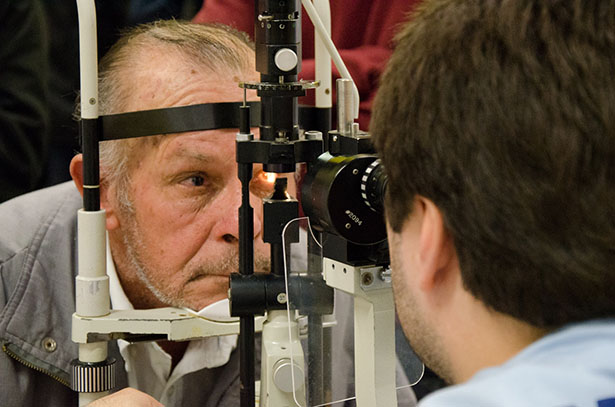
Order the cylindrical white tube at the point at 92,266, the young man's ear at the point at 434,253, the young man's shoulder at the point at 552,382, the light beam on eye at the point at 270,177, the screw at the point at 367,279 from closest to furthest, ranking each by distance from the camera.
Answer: the young man's shoulder at the point at 552,382, the young man's ear at the point at 434,253, the screw at the point at 367,279, the light beam on eye at the point at 270,177, the cylindrical white tube at the point at 92,266

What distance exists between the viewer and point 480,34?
751mm

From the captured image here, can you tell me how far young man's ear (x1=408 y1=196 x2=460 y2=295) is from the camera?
2.65ft

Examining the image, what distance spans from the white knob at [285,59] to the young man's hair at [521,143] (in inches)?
12.8

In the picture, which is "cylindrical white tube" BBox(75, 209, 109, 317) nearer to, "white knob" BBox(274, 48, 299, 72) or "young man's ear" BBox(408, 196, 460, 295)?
"white knob" BBox(274, 48, 299, 72)

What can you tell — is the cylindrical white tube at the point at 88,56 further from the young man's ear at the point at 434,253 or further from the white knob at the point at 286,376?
the young man's ear at the point at 434,253

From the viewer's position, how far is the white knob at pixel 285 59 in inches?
44.0

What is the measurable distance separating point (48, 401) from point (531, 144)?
122 cm

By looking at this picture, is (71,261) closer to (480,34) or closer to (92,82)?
(92,82)

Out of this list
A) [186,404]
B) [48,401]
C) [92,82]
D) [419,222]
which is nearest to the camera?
[419,222]

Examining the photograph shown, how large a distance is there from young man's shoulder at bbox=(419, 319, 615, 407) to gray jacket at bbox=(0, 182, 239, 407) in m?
1.10

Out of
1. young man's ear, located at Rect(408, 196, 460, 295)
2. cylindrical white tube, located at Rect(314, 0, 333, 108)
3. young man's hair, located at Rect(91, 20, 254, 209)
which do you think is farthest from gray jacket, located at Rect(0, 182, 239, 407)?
young man's ear, located at Rect(408, 196, 460, 295)

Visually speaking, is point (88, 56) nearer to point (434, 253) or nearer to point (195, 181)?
point (195, 181)

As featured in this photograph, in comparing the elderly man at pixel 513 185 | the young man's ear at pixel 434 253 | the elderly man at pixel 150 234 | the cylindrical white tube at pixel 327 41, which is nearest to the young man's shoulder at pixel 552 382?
the elderly man at pixel 513 185

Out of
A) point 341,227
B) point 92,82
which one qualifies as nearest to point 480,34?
point 341,227
